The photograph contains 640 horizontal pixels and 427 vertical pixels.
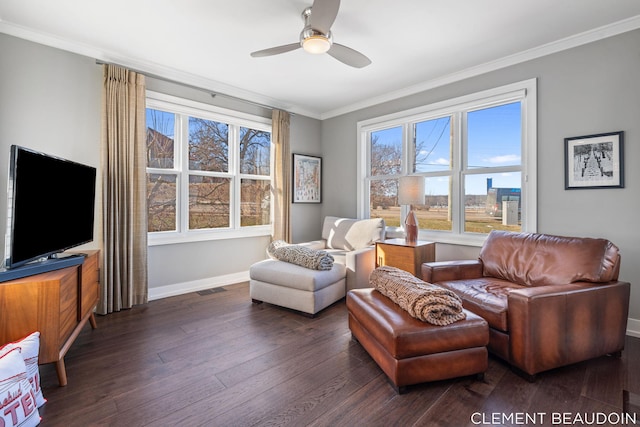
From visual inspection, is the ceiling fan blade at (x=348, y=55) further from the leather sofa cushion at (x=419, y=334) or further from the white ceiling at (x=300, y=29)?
the leather sofa cushion at (x=419, y=334)

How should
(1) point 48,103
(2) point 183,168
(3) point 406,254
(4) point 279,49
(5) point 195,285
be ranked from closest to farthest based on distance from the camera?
(4) point 279,49, (1) point 48,103, (3) point 406,254, (2) point 183,168, (5) point 195,285

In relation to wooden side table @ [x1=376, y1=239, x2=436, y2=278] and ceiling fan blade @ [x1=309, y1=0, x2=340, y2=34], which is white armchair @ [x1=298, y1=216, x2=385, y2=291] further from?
ceiling fan blade @ [x1=309, y1=0, x2=340, y2=34]

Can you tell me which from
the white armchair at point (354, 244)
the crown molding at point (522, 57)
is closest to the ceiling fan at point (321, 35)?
the crown molding at point (522, 57)

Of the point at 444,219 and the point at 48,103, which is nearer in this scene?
the point at 48,103

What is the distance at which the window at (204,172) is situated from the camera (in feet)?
11.6

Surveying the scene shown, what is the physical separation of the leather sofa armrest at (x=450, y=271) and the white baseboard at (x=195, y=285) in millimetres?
2578

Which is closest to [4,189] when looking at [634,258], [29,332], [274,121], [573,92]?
[29,332]

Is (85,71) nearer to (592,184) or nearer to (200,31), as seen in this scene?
(200,31)

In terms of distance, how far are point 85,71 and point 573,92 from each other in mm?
4617

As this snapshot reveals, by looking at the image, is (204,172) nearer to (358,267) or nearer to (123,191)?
(123,191)

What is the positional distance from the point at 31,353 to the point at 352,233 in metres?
3.13

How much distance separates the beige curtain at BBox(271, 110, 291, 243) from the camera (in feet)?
14.6

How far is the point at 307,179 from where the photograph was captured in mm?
4930

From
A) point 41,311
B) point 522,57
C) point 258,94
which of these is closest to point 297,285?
point 41,311
